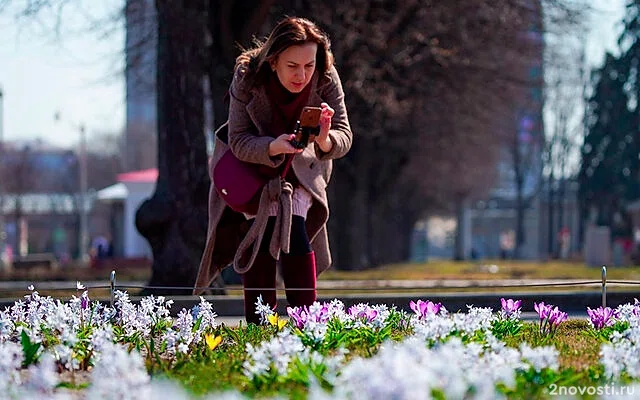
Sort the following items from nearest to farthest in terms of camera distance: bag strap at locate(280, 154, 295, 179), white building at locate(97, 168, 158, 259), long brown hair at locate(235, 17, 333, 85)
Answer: long brown hair at locate(235, 17, 333, 85), bag strap at locate(280, 154, 295, 179), white building at locate(97, 168, 158, 259)

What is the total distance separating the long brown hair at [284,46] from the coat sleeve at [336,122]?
0.14 meters

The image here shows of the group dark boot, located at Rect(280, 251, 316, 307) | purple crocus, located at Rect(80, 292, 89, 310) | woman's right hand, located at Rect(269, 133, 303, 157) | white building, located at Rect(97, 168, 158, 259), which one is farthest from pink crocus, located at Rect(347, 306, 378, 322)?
white building, located at Rect(97, 168, 158, 259)

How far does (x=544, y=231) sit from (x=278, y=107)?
106520mm

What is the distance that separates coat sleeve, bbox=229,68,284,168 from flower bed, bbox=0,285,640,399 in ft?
3.15

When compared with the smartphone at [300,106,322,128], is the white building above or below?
below

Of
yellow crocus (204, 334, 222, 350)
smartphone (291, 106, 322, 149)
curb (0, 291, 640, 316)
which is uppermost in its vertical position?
smartphone (291, 106, 322, 149)

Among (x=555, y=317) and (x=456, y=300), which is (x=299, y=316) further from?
(x=456, y=300)

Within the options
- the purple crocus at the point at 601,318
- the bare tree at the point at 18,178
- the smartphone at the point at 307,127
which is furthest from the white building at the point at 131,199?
the purple crocus at the point at 601,318

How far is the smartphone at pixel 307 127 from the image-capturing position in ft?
24.3

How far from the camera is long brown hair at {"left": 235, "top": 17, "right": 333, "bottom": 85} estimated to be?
25.0 feet

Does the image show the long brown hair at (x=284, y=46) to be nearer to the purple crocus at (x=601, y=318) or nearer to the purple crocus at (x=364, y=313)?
the purple crocus at (x=364, y=313)

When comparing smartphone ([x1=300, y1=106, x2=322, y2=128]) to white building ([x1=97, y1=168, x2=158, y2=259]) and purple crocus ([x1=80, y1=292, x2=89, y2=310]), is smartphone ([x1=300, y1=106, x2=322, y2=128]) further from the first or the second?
white building ([x1=97, y1=168, x2=158, y2=259])

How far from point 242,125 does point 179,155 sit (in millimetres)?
7965

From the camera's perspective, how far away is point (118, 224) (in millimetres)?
72625
